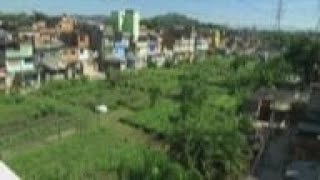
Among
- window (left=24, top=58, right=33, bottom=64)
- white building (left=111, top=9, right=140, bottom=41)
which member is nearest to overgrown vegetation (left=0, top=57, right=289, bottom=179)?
window (left=24, top=58, right=33, bottom=64)

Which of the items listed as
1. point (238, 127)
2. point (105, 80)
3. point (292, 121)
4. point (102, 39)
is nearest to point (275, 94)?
point (292, 121)

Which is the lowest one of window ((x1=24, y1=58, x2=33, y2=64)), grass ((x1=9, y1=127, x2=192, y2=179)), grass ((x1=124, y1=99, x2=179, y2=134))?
grass ((x1=124, y1=99, x2=179, y2=134))

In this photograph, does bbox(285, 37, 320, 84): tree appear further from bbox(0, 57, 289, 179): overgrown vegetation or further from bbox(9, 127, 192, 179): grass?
bbox(9, 127, 192, 179): grass

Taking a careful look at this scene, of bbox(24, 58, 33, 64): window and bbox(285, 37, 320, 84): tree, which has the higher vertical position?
bbox(24, 58, 33, 64): window

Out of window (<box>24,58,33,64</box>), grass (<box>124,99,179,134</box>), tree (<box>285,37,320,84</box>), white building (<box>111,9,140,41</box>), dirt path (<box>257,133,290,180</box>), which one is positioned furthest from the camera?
white building (<box>111,9,140,41</box>)

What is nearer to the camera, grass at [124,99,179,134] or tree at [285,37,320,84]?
grass at [124,99,179,134]

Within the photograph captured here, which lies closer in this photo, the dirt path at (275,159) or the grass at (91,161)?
the grass at (91,161)

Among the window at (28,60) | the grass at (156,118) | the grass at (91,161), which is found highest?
the window at (28,60)

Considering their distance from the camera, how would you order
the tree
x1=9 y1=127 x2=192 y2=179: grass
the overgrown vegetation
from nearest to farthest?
x1=9 y1=127 x2=192 y2=179: grass < the overgrown vegetation < the tree

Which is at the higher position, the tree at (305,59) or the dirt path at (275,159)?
the tree at (305,59)

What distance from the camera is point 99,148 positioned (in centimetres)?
1522

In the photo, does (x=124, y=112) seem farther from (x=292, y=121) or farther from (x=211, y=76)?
(x=211, y=76)

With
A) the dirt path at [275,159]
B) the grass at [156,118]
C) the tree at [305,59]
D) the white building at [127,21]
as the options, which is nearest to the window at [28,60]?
the grass at [156,118]

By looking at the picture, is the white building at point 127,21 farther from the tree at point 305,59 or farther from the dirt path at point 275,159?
the dirt path at point 275,159
